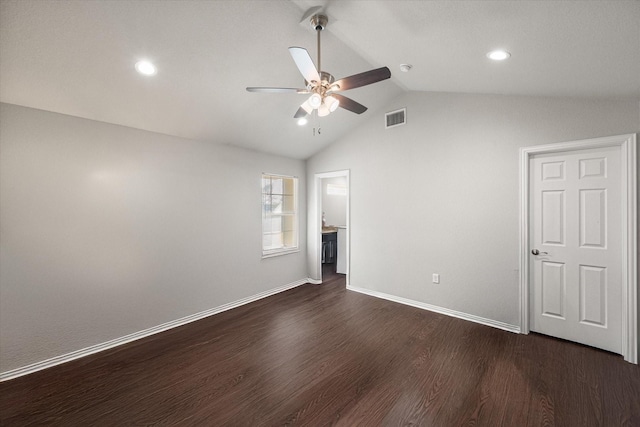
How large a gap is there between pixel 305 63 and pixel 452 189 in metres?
2.62

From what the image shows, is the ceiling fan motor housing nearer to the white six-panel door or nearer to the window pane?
the white six-panel door

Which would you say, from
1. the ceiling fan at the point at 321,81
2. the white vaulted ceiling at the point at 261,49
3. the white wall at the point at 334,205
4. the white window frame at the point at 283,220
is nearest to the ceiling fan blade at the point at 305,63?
the ceiling fan at the point at 321,81

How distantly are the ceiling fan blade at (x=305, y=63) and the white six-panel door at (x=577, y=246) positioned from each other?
8.81 ft

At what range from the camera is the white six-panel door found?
256 cm

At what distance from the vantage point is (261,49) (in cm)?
242

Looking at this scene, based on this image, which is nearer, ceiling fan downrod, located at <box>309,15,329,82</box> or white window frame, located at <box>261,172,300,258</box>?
ceiling fan downrod, located at <box>309,15,329,82</box>

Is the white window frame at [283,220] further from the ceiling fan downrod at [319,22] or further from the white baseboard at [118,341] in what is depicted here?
the ceiling fan downrod at [319,22]

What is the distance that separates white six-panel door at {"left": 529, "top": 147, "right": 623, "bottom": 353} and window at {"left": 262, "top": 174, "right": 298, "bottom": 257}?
139 inches

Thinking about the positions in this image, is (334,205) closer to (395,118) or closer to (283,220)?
(283,220)

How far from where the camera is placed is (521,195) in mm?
2973

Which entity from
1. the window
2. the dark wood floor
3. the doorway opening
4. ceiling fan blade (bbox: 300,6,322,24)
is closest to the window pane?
the window

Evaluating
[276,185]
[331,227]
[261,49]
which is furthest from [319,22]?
[331,227]

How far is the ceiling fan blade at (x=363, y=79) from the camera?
1.81 metres

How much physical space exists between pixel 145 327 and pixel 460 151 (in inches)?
175
